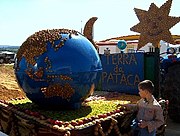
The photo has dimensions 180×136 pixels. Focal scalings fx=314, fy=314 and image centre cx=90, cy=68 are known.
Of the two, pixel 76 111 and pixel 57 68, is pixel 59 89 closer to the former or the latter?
pixel 57 68

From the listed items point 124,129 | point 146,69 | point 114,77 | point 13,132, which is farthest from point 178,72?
point 13,132

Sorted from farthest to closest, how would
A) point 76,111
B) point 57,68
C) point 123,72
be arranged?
point 123,72, point 76,111, point 57,68

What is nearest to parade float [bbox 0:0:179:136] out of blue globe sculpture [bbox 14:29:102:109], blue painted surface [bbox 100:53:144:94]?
blue globe sculpture [bbox 14:29:102:109]

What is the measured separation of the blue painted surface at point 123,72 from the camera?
20.8ft

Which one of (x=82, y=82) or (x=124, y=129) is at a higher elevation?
(x=82, y=82)

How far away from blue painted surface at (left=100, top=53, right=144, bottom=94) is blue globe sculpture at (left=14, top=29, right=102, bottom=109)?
200 centimetres

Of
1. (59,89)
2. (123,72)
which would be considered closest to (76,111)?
(59,89)

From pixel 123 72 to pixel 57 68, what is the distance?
274 cm

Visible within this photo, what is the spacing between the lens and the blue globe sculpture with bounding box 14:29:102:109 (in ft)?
13.5

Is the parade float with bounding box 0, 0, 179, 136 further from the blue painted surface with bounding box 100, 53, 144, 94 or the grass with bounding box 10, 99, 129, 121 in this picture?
the blue painted surface with bounding box 100, 53, 144, 94

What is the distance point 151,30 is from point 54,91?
252 cm

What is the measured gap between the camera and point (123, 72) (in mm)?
6586

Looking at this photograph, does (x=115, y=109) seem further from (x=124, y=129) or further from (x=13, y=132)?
(x=13, y=132)

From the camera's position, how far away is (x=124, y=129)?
4.51 metres
